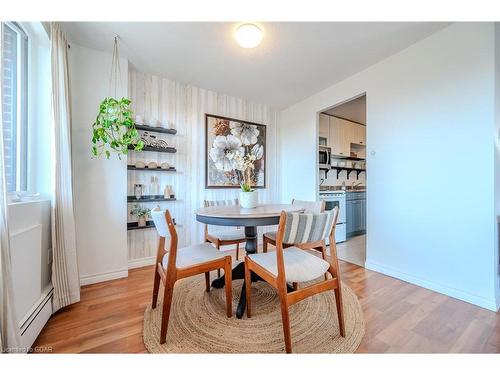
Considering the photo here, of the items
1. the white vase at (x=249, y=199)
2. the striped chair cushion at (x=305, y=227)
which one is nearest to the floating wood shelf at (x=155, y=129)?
the white vase at (x=249, y=199)

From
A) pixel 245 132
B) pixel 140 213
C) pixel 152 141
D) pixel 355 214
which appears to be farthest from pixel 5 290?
pixel 355 214

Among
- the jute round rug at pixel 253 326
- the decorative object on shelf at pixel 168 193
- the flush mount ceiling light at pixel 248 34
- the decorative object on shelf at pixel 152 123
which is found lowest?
the jute round rug at pixel 253 326

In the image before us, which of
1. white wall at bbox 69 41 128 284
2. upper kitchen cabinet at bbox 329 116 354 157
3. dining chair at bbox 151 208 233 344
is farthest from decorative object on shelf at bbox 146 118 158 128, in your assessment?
upper kitchen cabinet at bbox 329 116 354 157

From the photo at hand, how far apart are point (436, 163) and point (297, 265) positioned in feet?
5.70

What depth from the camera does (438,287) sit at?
1.95 meters

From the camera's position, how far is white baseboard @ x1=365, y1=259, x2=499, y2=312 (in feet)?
5.50

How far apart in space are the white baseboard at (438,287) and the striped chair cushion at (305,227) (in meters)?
1.56

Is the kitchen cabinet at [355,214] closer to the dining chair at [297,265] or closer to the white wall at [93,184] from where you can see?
the dining chair at [297,265]

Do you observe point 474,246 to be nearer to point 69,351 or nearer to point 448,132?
point 448,132

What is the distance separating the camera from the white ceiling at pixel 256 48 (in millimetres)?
1885

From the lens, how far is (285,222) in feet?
3.97

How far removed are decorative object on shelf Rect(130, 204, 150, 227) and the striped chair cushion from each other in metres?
2.03

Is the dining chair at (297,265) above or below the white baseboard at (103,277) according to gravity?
above
